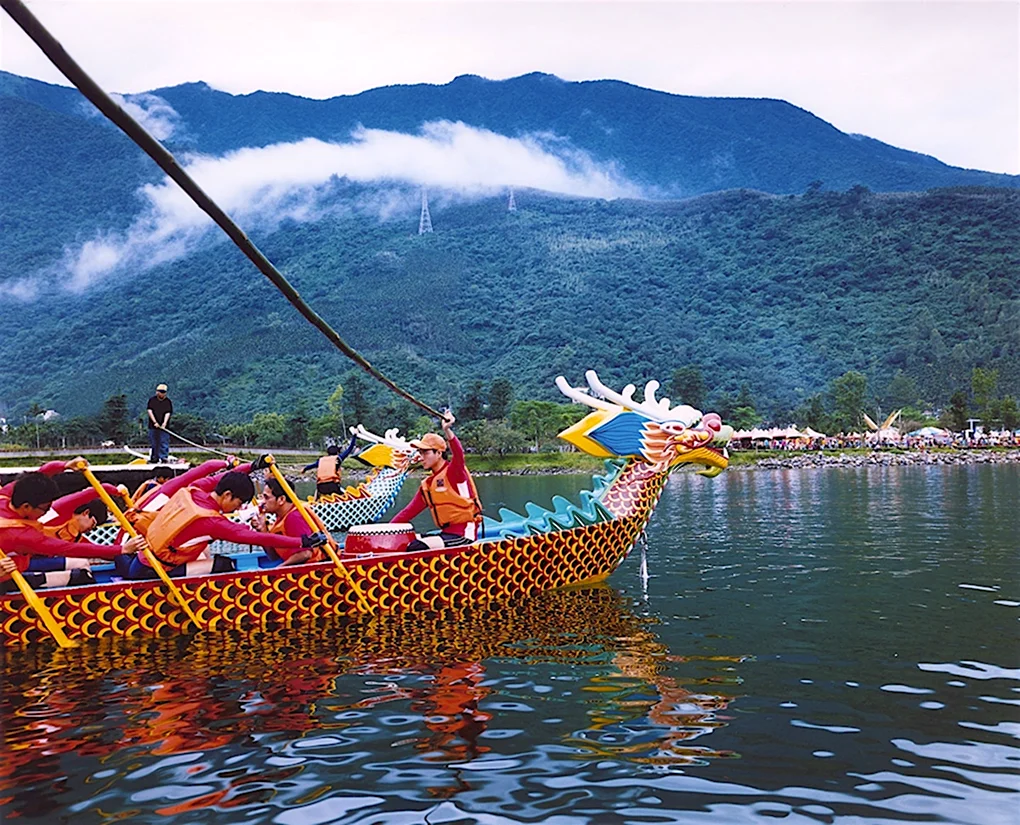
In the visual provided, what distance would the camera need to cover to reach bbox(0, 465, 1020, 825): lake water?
520cm

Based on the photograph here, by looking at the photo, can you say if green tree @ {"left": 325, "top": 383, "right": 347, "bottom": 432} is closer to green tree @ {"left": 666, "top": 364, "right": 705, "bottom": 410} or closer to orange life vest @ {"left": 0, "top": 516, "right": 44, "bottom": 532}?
green tree @ {"left": 666, "top": 364, "right": 705, "bottom": 410}

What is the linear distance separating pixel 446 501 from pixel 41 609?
177 inches

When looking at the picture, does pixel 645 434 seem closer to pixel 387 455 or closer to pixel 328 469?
pixel 328 469

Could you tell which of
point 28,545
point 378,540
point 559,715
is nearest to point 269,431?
point 378,540

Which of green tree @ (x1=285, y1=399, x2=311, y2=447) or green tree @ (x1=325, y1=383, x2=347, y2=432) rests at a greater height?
green tree @ (x1=325, y1=383, x2=347, y2=432)

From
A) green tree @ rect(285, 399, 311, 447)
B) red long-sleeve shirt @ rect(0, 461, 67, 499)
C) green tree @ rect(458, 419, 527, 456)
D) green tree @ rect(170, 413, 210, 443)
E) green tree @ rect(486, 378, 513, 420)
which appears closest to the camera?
red long-sleeve shirt @ rect(0, 461, 67, 499)

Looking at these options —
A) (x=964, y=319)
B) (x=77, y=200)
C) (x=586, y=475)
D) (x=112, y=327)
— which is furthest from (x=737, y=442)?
(x=77, y=200)

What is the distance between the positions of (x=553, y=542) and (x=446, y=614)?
6.15 feet

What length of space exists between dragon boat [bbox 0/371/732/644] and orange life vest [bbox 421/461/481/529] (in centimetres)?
48

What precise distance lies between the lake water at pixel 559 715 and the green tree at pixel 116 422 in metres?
61.0

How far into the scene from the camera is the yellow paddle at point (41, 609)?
8.32 meters

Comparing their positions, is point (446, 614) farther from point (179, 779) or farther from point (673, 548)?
point (673, 548)

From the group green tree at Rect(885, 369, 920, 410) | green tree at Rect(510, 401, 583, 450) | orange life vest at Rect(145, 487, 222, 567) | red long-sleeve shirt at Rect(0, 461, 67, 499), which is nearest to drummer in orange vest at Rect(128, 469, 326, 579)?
orange life vest at Rect(145, 487, 222, 567)

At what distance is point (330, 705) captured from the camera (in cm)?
706
